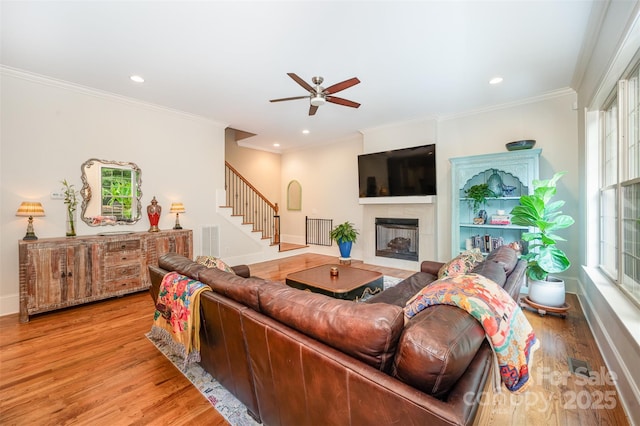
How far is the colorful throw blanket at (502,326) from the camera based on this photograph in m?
1.08

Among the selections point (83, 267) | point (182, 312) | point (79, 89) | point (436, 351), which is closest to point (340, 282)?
point (182, 312)

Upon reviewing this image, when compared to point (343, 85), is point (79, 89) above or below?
above

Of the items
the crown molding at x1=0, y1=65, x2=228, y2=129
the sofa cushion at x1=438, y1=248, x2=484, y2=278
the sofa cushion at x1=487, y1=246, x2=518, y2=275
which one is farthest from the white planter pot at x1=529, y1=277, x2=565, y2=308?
the crown molding at x1=0, y1=65, x2=228, y2=129

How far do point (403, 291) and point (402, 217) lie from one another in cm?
314

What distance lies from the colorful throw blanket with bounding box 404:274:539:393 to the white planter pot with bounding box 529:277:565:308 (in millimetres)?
2682

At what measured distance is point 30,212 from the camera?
326 cm

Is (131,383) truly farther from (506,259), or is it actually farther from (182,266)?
(506,259)

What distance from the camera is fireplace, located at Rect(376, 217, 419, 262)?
5527mm

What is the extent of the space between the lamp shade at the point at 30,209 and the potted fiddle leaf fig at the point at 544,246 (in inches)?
236

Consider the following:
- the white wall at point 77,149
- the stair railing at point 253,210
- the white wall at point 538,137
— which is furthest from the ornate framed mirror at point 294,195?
the white wall at point 538,137

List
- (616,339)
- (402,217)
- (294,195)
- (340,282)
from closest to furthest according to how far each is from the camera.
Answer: (616,339)
(340,282)
(402,217)
(294,195)

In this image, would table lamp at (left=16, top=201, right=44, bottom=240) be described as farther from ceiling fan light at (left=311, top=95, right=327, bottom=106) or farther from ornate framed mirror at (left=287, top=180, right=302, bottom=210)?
ornate framed mirror at (left=287, top=180, right=302, bottom=210)

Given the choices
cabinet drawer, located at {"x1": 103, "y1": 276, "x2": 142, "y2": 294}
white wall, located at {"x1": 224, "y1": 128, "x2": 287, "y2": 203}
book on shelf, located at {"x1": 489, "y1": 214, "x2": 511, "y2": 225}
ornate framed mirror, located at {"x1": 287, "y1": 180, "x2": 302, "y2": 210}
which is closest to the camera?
cabinet drawer, located at {"x1": 103, "y1": 276, "x2": 142, "y2": 294}

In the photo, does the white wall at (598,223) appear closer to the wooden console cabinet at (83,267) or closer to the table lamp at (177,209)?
the wooden console cabinet at (83,267)
